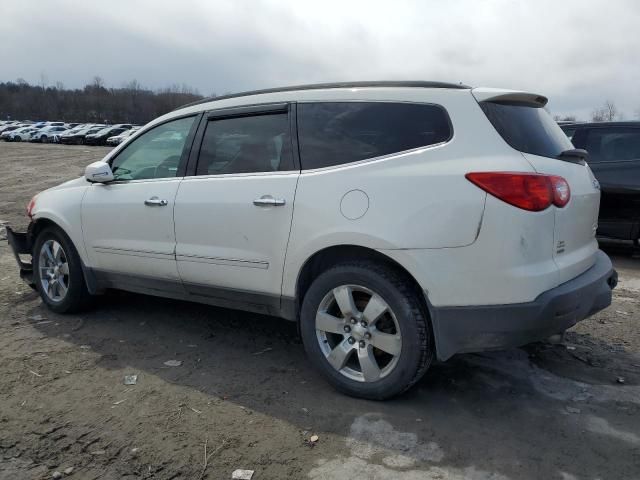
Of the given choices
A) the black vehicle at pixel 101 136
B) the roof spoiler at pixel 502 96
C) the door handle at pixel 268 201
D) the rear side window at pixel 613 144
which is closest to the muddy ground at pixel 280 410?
the door handle at pixel 268 201

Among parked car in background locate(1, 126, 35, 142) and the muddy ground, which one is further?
parked car in background locate(1, 126, 35, 142)

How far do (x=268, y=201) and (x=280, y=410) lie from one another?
1286mm

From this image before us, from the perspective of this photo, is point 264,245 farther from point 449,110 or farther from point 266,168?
point 449,110

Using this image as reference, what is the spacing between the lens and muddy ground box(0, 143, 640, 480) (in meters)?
2.84

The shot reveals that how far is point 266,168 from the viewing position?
12.6 feet

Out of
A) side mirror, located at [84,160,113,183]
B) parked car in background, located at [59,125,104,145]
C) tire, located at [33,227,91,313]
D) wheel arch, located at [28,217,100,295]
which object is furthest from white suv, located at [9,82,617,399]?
parked car in background, located at [59,125,104,145]

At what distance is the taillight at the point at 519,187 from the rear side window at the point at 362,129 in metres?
0.38

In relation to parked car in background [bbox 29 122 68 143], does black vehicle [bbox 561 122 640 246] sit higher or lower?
higher

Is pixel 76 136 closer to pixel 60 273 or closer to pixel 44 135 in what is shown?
pixel 44 135

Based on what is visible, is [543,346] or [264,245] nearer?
[264,245]

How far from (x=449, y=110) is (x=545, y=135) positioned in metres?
0.67

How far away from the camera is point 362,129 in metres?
3.52

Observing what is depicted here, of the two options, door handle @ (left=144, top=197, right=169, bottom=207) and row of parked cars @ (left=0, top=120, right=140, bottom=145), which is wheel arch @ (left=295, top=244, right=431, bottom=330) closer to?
door handle @ (left=144, top=197, right=169, bottom=207)

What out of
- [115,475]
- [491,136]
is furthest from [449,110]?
[115,475]
